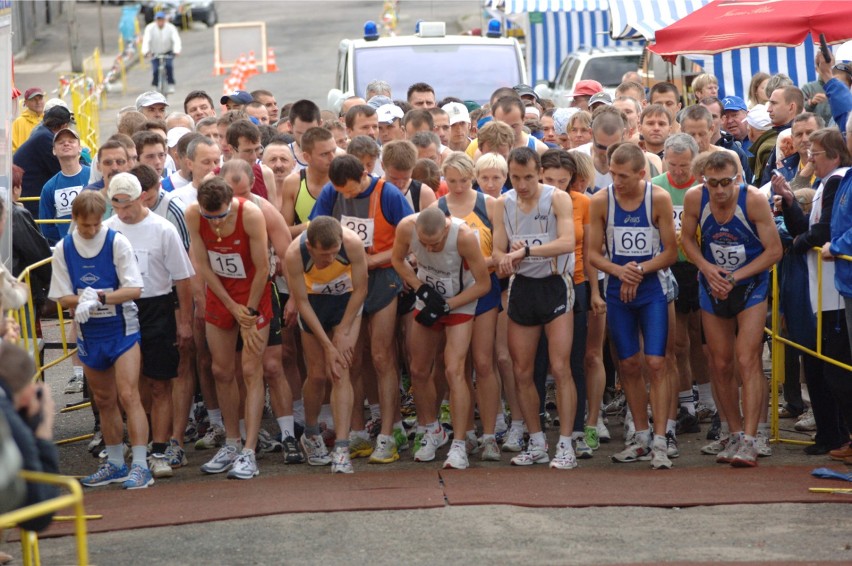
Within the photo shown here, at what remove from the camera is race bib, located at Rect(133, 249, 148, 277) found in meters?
8.19

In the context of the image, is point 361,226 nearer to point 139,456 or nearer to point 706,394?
point 139,456

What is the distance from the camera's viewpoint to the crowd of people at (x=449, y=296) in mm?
7992

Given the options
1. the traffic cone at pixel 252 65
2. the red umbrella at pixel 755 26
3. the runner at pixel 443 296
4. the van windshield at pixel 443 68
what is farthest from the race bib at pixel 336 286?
the traffic cone at pixel 252 65

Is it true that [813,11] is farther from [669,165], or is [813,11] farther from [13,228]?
[13,228]

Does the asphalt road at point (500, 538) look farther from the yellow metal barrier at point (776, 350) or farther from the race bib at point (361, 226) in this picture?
the race bib at point (361, 226)

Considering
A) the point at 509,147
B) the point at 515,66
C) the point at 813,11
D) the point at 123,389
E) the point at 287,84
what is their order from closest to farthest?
the point at 123,389 → the point at 509,147 → the point at 813,11 → the point at 515,66 → the point at 287,84

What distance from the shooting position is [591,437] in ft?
28.5

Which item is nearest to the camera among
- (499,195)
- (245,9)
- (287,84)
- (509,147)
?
(499,195)

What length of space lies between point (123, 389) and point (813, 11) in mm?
6398

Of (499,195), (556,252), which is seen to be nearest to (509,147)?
(499,195)

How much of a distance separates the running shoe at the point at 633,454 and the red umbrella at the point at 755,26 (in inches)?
168

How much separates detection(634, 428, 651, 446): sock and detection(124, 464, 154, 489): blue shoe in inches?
118

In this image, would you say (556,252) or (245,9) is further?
(245,9)

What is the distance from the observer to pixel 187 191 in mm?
9039
